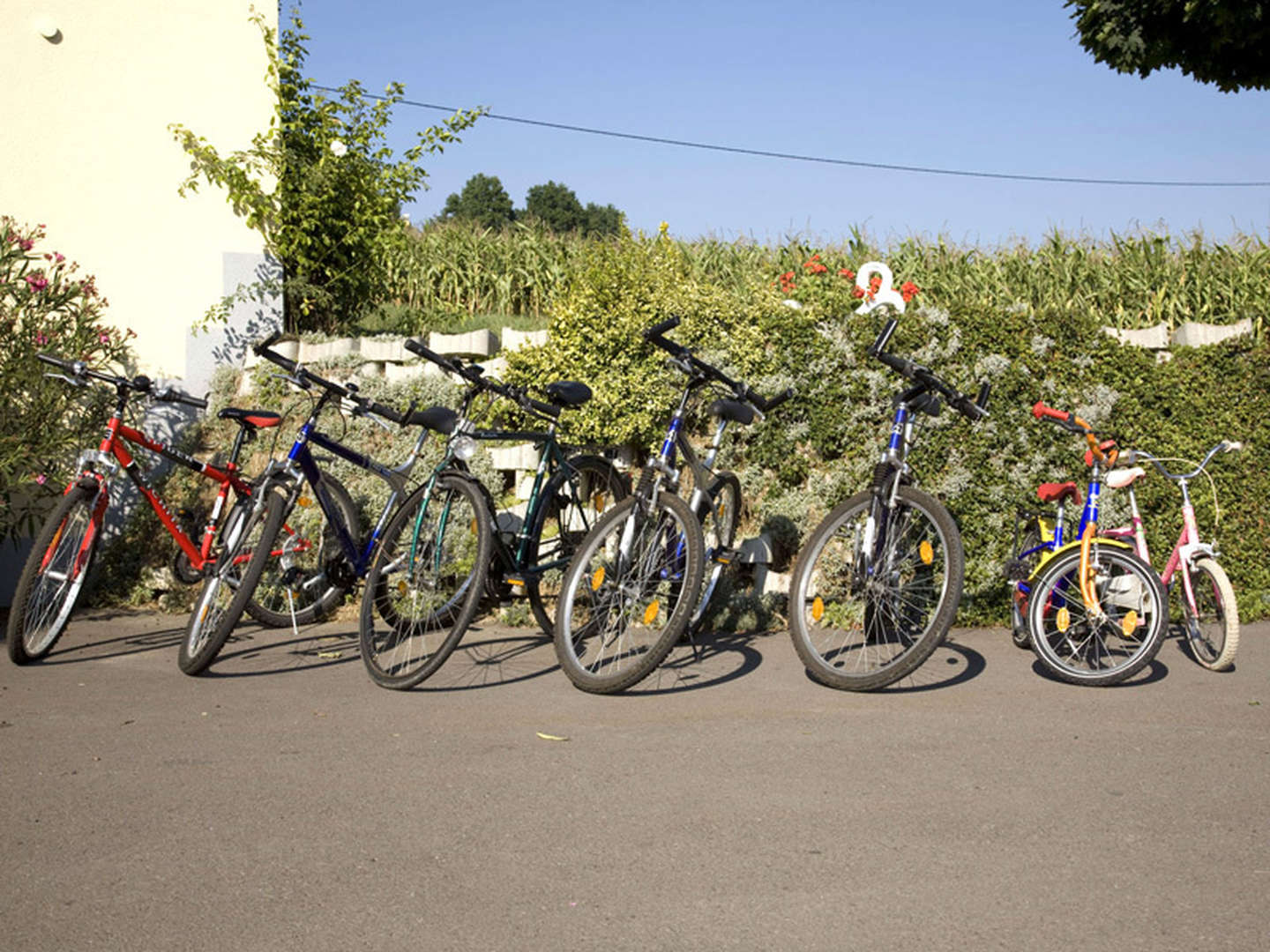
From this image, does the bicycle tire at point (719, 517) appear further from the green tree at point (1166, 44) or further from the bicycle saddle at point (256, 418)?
the green tree at point (1166, 44)

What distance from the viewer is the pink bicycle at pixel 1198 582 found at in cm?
563

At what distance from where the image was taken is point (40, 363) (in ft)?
22.1

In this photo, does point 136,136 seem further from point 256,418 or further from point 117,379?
point 256,418

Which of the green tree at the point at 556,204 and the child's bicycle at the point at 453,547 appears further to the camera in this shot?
the green tree at the point at 556,204

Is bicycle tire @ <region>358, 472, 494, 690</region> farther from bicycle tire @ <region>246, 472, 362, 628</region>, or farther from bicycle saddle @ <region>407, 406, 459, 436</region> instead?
bicycle tire @ <region>246, 472, 362, 628</region>

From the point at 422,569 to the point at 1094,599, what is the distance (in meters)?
3.12

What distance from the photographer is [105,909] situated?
2971 millimetres

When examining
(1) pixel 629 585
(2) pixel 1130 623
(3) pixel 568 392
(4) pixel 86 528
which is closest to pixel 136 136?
(4) pixel 86 528

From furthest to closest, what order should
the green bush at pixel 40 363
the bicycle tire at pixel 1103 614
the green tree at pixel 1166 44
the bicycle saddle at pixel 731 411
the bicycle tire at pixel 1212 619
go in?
the green tree at pixel 1166 44, the green bush at pixel 40 363, the bicycle tire at pixel 1212 619, the bicycle saddle at pixel 731 411, the bicycle tire at pixel 1103 614

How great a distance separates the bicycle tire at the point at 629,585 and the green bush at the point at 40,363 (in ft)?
11.3

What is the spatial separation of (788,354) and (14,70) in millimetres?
5456

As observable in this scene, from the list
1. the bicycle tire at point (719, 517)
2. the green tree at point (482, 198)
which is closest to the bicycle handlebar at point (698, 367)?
the bicycle tire at point (719, 517)

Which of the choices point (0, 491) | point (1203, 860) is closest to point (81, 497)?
point (0, 491)

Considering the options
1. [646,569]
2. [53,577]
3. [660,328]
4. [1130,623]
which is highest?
[660,328]
